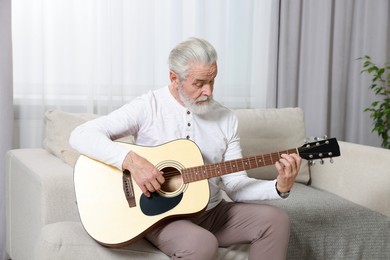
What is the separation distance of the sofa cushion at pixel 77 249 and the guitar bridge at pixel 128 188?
0.15 m

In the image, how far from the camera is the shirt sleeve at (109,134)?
6.55 ft

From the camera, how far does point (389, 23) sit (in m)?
3.89

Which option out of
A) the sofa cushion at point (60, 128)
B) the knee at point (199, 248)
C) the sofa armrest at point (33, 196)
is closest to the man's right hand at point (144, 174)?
the knee at point (199, 248)

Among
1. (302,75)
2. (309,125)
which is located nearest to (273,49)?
(302,75)

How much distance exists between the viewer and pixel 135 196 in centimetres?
197

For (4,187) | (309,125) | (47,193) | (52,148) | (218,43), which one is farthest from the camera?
(309,125)

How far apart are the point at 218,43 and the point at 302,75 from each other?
556mm

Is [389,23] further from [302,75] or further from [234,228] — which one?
[234,228]

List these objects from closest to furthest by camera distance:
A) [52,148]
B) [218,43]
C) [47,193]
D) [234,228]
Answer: [234,228] → [47,193] → [52,148] → [218,43]

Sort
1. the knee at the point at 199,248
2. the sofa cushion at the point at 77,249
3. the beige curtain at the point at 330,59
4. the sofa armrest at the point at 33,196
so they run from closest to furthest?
1. the knee at the point at 199,248
2. the sofa cushion at the point at 77,249
3. the sofa armrest at the point at 33,196
4. the beige curtain at the point at 330,59

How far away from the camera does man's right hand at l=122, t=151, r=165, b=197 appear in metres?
1.93

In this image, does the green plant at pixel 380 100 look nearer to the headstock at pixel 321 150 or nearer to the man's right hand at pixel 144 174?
the headstock at pixel 321 150

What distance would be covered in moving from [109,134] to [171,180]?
0.88 ft

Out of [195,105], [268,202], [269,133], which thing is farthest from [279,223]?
[269,133]
